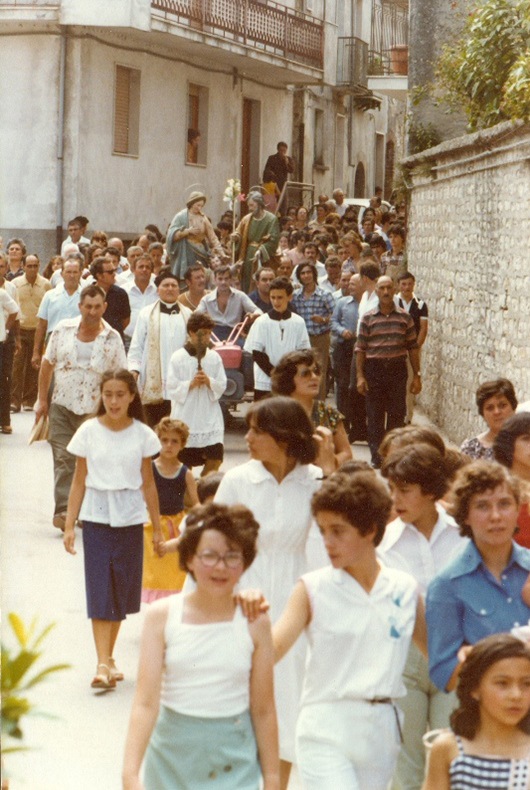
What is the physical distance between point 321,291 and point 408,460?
10934 millimetres

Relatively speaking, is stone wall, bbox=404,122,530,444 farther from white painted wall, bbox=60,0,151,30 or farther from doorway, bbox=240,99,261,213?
doorway, bbox=240,99,261,213

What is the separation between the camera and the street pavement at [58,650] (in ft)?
20.8

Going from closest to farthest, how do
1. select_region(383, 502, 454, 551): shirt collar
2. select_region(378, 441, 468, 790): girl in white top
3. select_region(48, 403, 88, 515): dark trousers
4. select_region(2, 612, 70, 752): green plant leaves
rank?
select_region(2, 612, 70, 752): green plant leaves → select_region(378, 441, 468, 790): girl in white top → select_region(383, 502, 454, 551): shirt collar → select_region(48, 403, 88, 515): dark trousers

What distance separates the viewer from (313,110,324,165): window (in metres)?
41.6

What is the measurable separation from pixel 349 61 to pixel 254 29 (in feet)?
26.1

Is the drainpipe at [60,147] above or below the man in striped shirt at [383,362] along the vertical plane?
above

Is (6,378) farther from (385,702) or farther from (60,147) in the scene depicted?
(60,147)

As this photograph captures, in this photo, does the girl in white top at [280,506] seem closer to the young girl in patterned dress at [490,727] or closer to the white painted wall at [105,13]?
the young girl in patterned dress at [490,727]

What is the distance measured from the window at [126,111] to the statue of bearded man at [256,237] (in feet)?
32.2

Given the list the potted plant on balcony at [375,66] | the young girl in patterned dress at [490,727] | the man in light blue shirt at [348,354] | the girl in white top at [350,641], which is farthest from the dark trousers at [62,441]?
the potted plant on balcony at [375,66]

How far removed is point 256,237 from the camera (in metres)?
21.2

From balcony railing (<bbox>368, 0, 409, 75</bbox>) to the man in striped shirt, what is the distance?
27431 mm

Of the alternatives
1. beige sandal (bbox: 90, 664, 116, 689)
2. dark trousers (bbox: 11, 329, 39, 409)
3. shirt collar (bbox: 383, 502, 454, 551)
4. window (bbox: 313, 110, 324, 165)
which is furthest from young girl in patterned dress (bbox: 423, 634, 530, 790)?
window (bbox: 313, 110, 324, 165)

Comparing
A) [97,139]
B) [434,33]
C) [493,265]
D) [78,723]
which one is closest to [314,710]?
[78,723]
